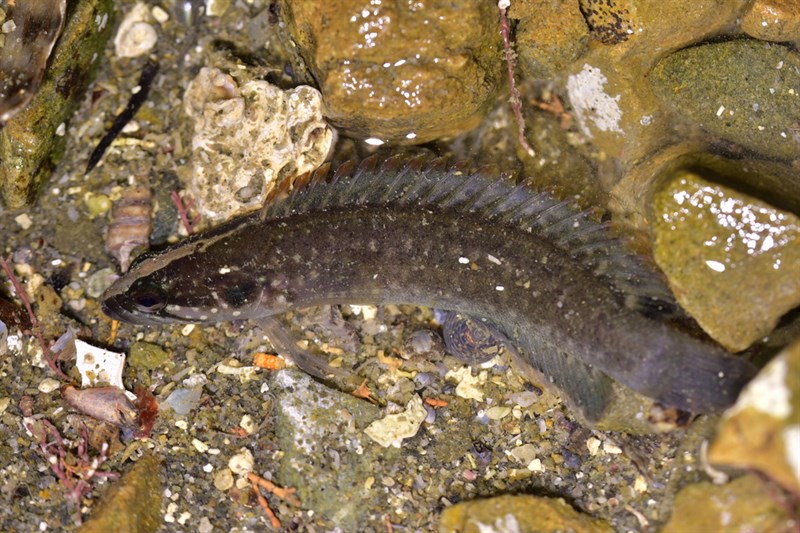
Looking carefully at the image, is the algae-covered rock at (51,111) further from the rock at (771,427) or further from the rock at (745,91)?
the rock at (771,427)

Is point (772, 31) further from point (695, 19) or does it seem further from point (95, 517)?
point (95, 517)

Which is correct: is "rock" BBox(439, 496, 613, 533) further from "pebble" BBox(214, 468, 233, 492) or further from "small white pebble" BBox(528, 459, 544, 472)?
"pebble" BBox(214, 468, 233, 492)

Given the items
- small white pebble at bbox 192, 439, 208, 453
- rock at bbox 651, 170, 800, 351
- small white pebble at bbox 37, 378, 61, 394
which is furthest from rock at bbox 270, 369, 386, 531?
rock at bbox 651, 170, 800, 351

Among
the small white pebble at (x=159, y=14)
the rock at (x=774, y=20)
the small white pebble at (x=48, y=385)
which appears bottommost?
the small white pebble at (x=48, y=385)

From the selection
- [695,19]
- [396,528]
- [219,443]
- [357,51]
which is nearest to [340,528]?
[396,528]

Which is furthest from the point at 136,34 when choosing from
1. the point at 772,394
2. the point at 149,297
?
the point at 772,394

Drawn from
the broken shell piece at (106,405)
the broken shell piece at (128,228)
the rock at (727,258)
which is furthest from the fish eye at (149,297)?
the rock at (727,258)

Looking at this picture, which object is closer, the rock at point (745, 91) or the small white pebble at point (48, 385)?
the rock at point (745, 91)
